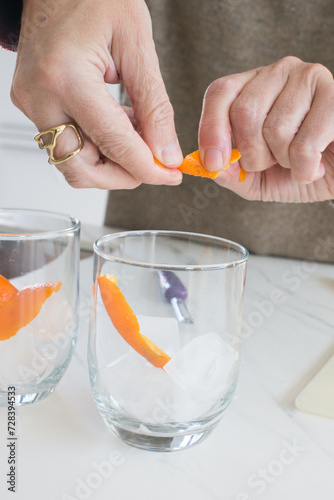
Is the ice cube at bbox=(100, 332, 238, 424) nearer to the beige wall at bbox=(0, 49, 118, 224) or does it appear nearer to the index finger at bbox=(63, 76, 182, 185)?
the index finger at bbox=(63, 76, 182, 185)

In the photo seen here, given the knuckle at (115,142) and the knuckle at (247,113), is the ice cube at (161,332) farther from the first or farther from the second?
the knuckle at (247,113)

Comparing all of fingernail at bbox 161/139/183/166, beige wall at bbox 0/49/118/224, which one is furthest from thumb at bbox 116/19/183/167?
beige wall at bbox 0/49/118/224

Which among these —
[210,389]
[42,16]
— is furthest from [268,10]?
[210,389]

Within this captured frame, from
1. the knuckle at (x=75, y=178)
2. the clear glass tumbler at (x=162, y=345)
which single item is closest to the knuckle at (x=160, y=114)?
the knuckle at (x=75, y=178)

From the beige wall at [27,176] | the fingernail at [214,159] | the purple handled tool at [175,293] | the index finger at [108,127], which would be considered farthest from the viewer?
the beige wall at [27,176]

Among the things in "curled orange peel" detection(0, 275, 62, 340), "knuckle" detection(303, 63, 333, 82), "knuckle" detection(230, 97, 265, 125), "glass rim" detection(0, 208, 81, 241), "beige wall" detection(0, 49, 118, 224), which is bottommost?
"beige wall" detection(0, 49, 118, 224)

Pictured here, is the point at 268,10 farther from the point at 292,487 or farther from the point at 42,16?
the point at 292,487
